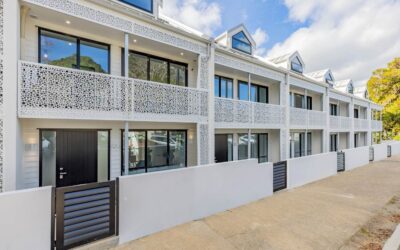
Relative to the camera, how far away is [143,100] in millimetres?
7387

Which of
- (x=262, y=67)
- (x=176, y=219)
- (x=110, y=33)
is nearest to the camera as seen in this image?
(x=176, y=219)

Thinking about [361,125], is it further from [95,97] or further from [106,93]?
[95,97]

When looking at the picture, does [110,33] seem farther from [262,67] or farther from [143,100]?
[262,67]

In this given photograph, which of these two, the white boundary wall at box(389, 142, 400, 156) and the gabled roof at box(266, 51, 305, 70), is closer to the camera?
the gabled roof at box(266, 51, 305, 70)

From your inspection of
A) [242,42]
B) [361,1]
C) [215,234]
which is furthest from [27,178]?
[361,1]

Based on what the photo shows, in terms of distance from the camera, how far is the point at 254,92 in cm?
1370

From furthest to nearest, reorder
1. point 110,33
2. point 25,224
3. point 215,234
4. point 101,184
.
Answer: point 110,33 → point 215,234 → point 101,184 → point 25,224

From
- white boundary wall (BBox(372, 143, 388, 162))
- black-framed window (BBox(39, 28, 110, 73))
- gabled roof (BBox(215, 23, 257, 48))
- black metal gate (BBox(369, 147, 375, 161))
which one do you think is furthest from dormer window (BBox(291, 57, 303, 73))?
black-framed window (BBox(39, 28, 110, 73))

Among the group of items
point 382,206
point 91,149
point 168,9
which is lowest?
point 382,206

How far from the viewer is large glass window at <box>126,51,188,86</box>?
8523mm

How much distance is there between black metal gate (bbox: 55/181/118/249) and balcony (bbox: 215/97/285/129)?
581 cm

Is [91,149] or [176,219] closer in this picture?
[176,219]

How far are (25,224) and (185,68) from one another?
Result: 8.11 metres

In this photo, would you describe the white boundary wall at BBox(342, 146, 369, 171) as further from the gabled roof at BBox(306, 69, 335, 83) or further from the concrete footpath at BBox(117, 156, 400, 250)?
the gabled roof at BBox(306, 69, 335, 83)
